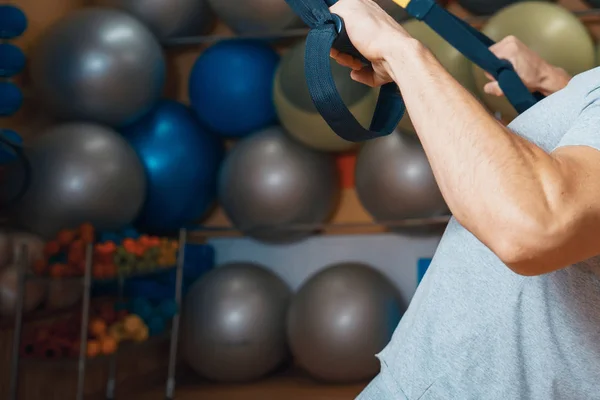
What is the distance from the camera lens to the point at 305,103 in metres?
3.19

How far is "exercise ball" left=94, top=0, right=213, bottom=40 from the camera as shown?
338cm

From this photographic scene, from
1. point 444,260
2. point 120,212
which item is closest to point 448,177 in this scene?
point 444,260

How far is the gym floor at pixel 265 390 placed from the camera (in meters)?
3.16

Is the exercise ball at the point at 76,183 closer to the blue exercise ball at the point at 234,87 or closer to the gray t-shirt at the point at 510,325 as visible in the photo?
the blue exercise ball at the point at 234,87

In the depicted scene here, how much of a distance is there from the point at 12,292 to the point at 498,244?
212 centimetres

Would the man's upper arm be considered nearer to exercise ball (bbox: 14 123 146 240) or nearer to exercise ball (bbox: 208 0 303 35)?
exercise ball (bbox: 14 123 146 240)

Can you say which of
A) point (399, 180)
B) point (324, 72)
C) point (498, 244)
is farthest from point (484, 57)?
point (399, 180)

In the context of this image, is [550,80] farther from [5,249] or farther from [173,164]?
[173,164]

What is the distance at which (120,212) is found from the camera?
9.63 ft

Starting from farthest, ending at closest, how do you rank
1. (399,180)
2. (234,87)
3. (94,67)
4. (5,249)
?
(234,87)
(399,180)
(94,67)
(5,249)

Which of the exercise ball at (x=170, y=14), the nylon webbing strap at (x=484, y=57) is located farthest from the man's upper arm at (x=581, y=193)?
the exercise ball at (x=170, y=14)

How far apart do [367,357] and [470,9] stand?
1.60 metres

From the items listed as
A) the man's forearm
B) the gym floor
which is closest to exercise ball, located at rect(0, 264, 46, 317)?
the gym floor

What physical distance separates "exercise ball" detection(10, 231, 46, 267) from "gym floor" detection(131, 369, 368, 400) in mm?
916
